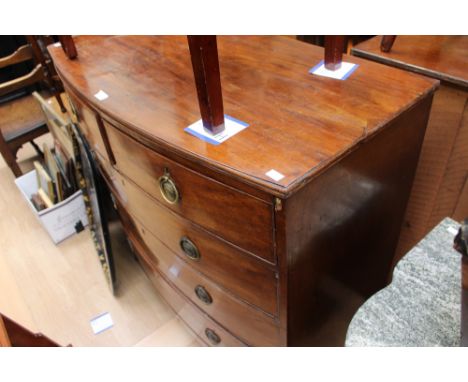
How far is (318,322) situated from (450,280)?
307 mm

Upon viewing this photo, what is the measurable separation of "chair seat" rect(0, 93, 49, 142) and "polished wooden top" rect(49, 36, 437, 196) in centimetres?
132

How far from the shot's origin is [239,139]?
2.23ft

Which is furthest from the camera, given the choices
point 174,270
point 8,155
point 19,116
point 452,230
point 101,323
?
point 19,116

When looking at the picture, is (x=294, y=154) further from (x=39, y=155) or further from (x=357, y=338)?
(x=39, y=155)

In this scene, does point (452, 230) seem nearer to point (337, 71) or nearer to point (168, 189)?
point (337, 71)

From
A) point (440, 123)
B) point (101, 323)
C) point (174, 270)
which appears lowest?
point (101, 323)

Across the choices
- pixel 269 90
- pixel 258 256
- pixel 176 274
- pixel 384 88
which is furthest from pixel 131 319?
pixel 384 88

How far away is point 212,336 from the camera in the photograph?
3.85ft

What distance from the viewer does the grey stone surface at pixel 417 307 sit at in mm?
718

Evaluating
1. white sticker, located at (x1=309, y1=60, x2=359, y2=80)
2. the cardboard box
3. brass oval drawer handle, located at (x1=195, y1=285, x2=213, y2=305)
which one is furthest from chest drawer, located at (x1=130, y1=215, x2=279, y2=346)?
the cardboard box

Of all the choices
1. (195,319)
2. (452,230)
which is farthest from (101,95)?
(452,230)

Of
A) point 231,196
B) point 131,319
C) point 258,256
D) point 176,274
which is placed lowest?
point 131,319

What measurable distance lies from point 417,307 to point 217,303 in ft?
1.48

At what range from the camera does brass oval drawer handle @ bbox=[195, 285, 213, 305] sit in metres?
0.99
